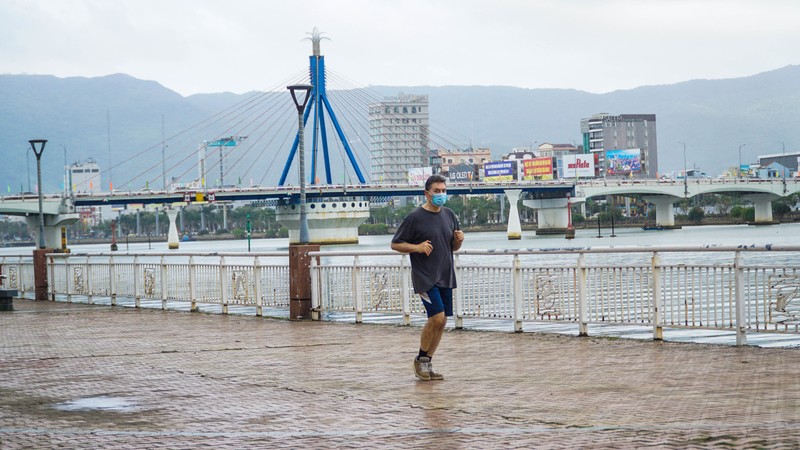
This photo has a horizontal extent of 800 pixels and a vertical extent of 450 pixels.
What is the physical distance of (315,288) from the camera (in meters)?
18.5

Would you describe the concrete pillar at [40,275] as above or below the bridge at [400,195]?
below

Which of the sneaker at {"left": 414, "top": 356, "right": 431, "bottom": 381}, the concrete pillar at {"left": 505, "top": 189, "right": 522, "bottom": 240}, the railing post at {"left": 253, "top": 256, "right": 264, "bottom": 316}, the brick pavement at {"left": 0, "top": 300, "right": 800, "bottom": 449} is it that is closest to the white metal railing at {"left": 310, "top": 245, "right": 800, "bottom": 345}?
the brick pavement at {"left": 0, "top": 300, "right": 800, "bottom": 449}

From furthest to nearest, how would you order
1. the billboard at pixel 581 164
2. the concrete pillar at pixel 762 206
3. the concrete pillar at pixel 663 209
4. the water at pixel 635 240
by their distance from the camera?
the billboard at pixel 581 164, the concrete pillar at pixel 663 209, the concrete pillar at pixel 762 206, the water at pixel 635 240

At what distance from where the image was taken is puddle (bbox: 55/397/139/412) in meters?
9.15

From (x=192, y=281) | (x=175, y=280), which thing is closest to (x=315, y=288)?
(x=192, y=281)

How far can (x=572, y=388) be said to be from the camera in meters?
9.59

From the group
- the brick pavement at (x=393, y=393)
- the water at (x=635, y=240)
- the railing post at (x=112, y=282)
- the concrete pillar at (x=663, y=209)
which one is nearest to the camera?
the brick pavement at (x=393, y=393)

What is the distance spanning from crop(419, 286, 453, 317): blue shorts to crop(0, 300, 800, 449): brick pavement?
2.15 ft

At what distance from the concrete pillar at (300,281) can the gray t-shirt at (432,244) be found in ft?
26.6

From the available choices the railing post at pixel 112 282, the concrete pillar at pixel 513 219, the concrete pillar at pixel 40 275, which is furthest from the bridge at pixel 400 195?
the railing post at pixel 112 282

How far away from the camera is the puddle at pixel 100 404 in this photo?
9148mm

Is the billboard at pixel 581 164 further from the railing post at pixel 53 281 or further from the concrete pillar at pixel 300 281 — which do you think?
the concrete pillar at pixel 300 281

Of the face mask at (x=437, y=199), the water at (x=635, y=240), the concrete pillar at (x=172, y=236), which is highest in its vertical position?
the face mask at (x=437, y=199)

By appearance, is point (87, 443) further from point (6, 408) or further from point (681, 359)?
point (681, 359)
